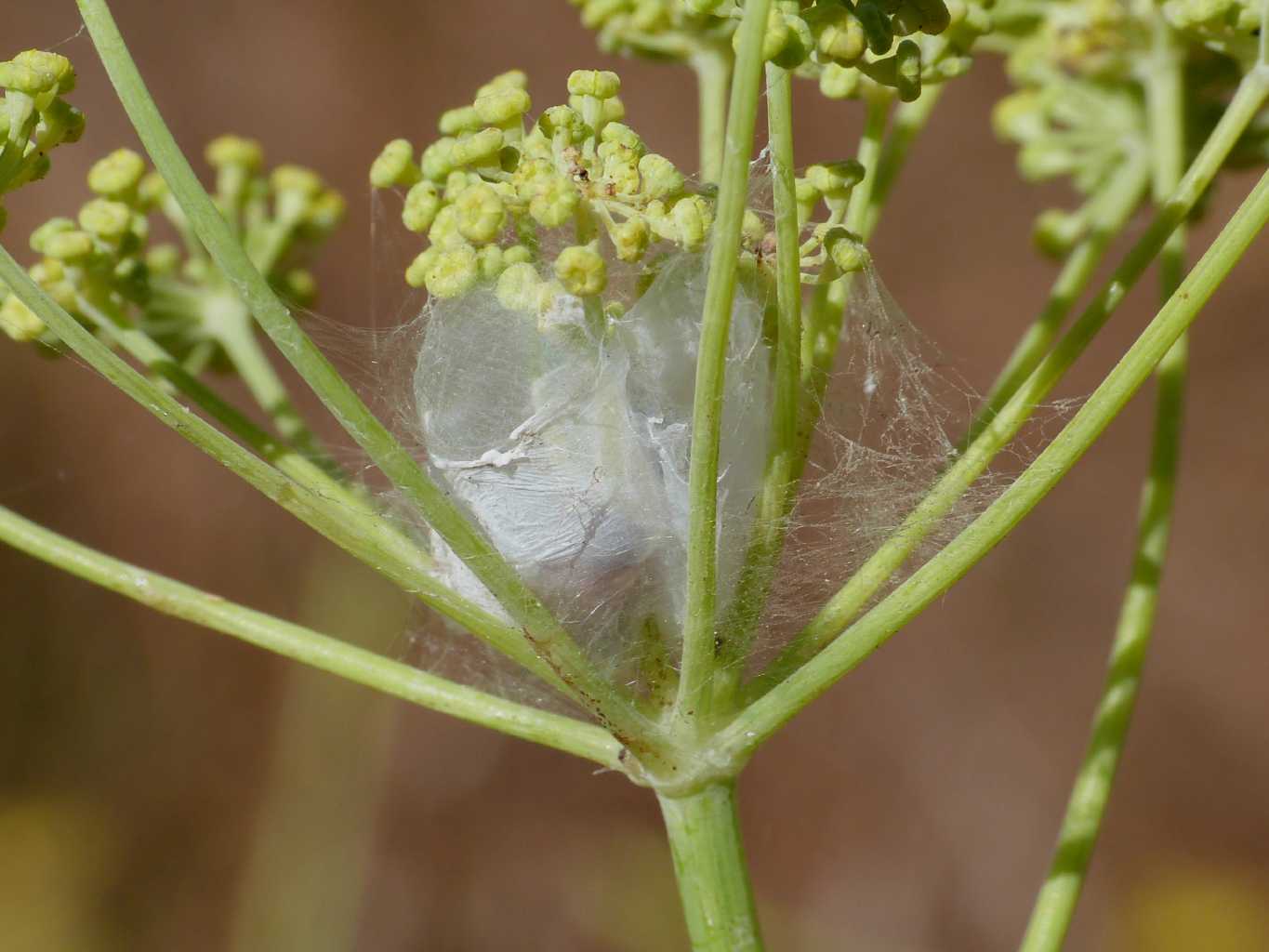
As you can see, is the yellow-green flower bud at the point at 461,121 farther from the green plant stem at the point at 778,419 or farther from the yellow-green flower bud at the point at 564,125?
the green plant stem at the point at 778,419

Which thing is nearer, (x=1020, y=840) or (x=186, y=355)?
(x=186, y=355)

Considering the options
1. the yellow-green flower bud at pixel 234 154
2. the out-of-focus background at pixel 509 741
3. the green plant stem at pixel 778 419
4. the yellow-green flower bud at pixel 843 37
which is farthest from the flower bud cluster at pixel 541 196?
the out-of-focus background at pixel 509 741

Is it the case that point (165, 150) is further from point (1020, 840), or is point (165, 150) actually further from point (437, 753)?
point (1020, 840)

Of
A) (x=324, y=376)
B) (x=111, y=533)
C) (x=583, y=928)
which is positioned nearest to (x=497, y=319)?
(x=324, y=376)

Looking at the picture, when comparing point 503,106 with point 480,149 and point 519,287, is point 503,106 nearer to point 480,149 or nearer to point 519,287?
point 480,149

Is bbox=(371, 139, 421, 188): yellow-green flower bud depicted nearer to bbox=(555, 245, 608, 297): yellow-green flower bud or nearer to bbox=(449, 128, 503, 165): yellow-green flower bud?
bbox=(449, 128, 503, 165): yellow-green flower bud

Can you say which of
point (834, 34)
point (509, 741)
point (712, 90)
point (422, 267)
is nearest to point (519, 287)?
point (422, 267)

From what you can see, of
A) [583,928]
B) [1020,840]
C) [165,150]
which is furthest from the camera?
[1020,840]
